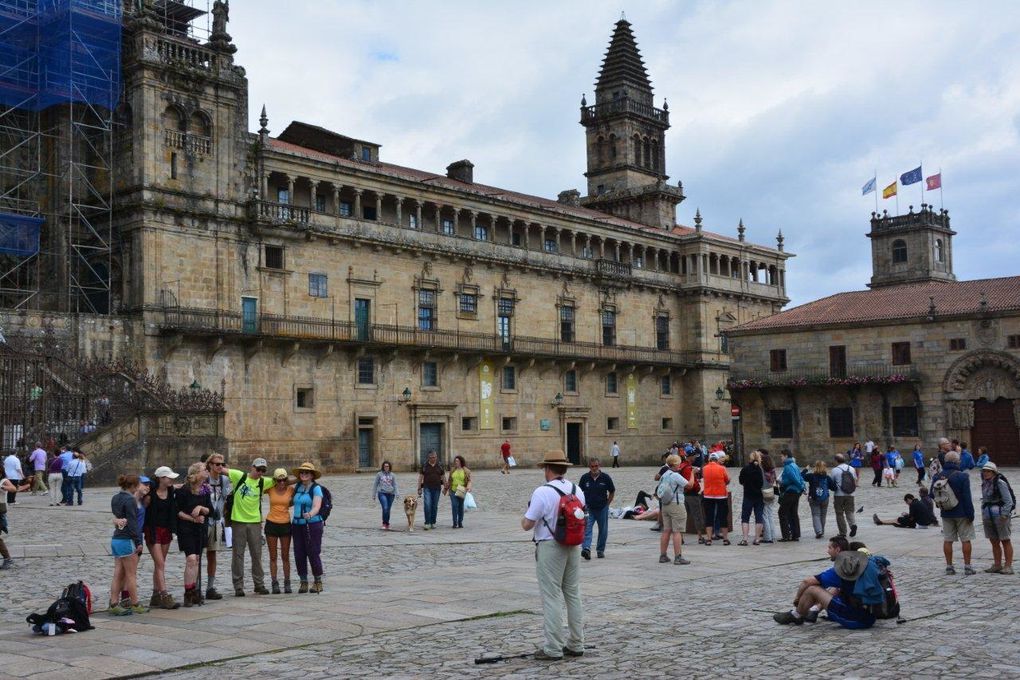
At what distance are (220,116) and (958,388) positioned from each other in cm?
3035

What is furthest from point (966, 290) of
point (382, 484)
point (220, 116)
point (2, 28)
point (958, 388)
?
point (2, 28)

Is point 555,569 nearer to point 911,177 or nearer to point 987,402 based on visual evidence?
point 987,402

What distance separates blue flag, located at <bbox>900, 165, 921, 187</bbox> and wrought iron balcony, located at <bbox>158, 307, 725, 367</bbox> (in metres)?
20.5

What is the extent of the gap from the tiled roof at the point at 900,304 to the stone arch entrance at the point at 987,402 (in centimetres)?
213

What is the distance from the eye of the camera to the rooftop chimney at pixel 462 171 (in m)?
55.9

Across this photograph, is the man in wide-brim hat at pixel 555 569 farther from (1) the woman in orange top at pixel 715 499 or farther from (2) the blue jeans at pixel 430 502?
(2) the blue jeans at pixel 430 502

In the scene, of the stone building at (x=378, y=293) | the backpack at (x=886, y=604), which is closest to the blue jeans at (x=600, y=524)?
the backpack at (x=886, y=604)

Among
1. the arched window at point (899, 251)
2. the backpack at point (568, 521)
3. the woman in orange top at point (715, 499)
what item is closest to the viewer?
the backpack at point (568, 521)

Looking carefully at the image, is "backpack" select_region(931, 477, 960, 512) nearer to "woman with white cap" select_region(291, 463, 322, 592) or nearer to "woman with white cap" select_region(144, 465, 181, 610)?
"woman with white cap" select_region(291, 463, 322, 592)

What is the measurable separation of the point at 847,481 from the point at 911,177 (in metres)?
56.2

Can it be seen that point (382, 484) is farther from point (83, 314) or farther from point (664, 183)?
point (664, 183)

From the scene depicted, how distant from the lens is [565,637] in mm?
9992

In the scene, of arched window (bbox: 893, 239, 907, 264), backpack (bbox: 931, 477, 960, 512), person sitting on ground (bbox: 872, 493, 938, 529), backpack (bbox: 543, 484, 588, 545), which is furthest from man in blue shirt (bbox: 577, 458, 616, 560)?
arched window (bbox: 893, 239, 907, 264)

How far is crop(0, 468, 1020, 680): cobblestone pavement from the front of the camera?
902 centimetres
